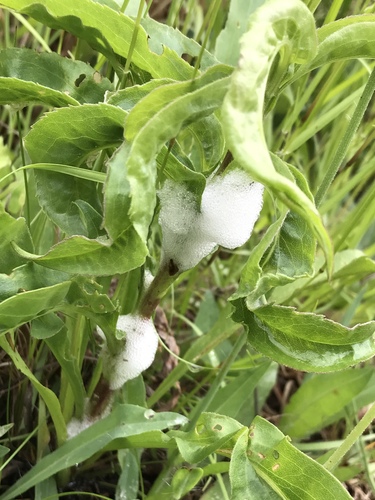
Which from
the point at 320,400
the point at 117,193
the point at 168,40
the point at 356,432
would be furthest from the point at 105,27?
the point at 320,400

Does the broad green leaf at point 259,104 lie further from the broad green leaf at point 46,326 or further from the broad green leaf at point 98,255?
the broad green leaf at point 46,326

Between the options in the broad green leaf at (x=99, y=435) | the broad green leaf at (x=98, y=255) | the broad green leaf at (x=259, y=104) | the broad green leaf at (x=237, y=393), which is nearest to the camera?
the broad green leaf at (x=259, y=104)

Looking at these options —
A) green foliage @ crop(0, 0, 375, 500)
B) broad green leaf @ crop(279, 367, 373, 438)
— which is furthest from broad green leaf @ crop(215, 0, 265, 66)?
broad green leaf @ crop(279, 367, 373, 438)

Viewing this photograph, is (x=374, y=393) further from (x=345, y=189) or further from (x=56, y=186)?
(x=56, y=186)

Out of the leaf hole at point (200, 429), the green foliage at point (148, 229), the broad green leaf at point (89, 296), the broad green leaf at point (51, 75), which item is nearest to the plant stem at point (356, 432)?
the green foliage at point (148, 229)

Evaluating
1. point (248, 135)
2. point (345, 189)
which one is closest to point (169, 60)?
point (248, 135)

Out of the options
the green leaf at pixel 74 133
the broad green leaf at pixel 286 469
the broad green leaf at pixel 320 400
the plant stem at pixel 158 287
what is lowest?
the broad green leaf at pixel 320 400
